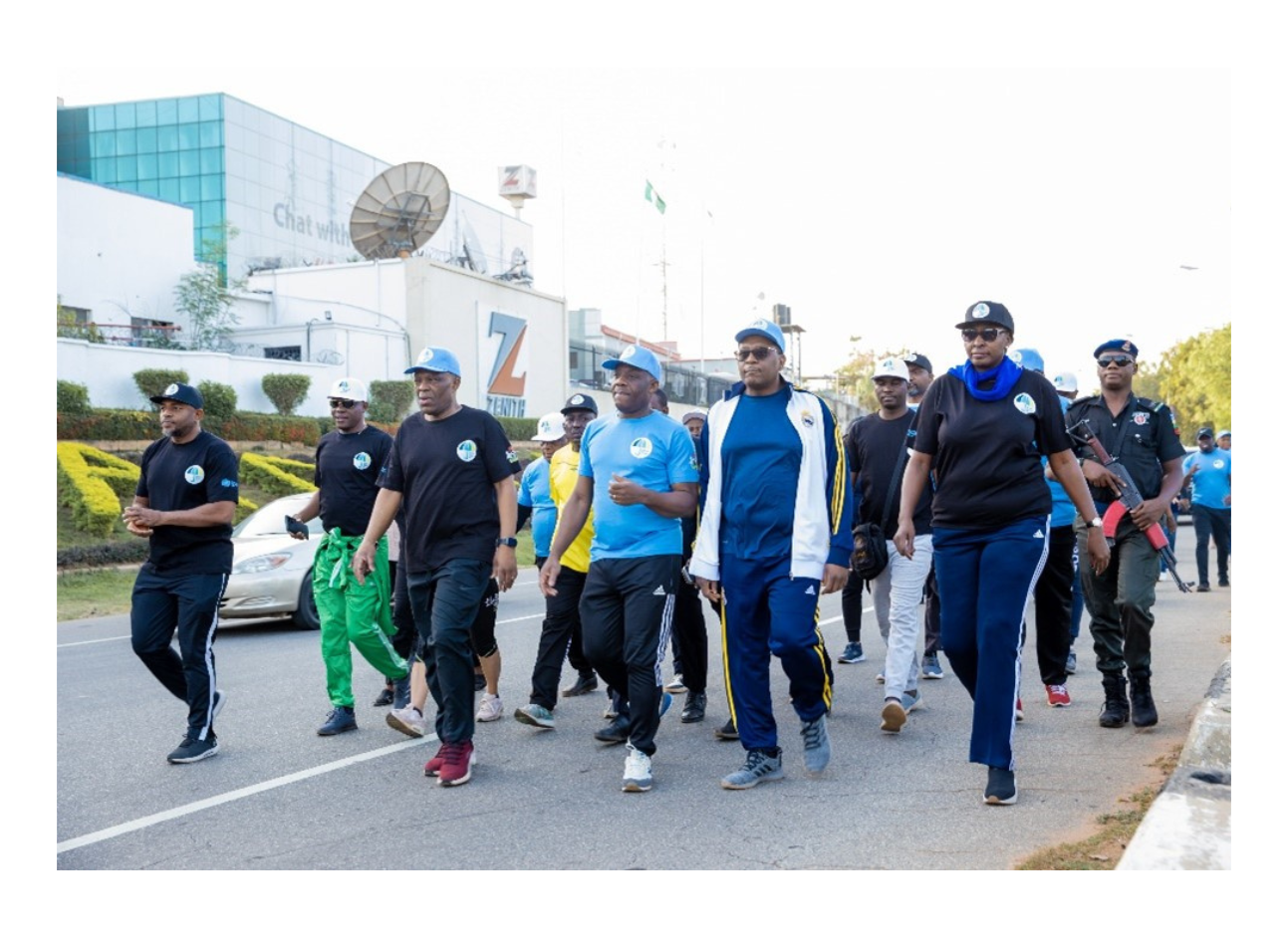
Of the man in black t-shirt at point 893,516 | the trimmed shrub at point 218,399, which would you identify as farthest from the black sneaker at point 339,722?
the trimmed shrub at point 218,399

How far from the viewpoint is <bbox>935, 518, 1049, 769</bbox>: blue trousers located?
5.51 meters

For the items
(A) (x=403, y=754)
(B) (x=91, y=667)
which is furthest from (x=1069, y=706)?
(B) (x=91, y=667)

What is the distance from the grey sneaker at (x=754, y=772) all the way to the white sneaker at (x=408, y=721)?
1.90 metres

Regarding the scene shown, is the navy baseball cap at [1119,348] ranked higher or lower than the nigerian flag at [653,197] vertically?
lower

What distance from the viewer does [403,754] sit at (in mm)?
6781

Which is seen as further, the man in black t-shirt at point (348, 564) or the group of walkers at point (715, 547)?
the man in black t-shirt at point (348, 564)

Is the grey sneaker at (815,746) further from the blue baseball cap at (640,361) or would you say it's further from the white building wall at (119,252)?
the white building wall at (119,252)

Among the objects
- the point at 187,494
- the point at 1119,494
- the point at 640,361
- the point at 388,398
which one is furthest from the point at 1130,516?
the point at 388,398

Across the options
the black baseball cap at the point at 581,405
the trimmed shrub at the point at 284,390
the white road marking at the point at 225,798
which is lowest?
the white road marking at the point at 225,798

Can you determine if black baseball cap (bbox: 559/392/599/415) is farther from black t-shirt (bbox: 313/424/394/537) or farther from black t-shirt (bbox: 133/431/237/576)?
black t-shirt (bbox: 133/431/237/576)

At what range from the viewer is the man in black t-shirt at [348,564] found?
24.3 feet

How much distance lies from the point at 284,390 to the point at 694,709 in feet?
83.5

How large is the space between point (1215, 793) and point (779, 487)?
7.22 ft

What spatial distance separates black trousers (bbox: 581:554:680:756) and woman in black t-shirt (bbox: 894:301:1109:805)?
1.31m
